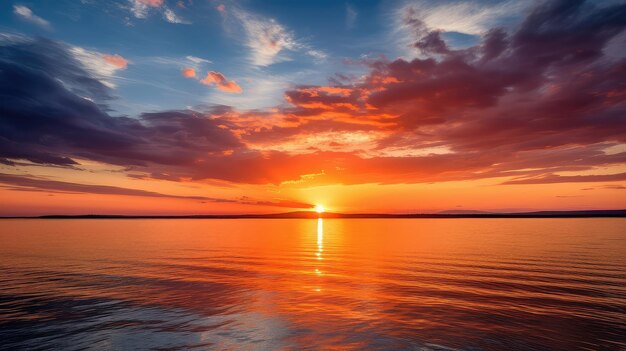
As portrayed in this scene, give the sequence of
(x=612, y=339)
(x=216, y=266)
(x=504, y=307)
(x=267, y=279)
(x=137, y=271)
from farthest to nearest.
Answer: (x=216, y=266)
(x=137, y=271)
(x=267, y=279)
(x=504, y=307)
(x=612, y=339)

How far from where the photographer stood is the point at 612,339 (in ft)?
55.9

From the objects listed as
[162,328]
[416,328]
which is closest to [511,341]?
[416,328]

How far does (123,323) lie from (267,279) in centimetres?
1569

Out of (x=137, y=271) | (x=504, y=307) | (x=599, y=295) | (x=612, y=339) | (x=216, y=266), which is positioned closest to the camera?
(x=612, y=339)

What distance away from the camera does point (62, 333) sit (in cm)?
1778

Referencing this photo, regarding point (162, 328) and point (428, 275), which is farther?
point (428, 275)

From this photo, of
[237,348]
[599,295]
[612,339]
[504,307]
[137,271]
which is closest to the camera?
[237,348]

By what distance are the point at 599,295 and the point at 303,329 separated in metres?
22.2

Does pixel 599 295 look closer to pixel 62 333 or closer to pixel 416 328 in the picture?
pixel 416 328

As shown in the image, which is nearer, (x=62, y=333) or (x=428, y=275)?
(x=62, y=333)

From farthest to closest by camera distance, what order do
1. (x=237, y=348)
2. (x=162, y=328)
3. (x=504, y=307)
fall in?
(x=504, y=307)
(x=162, y=328)
(x=237, y=348)

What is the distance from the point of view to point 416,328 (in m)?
18.9

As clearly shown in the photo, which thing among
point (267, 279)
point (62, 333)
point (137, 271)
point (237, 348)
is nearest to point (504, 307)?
point (237, 348)

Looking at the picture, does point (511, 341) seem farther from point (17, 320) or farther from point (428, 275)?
point (17, 320)
